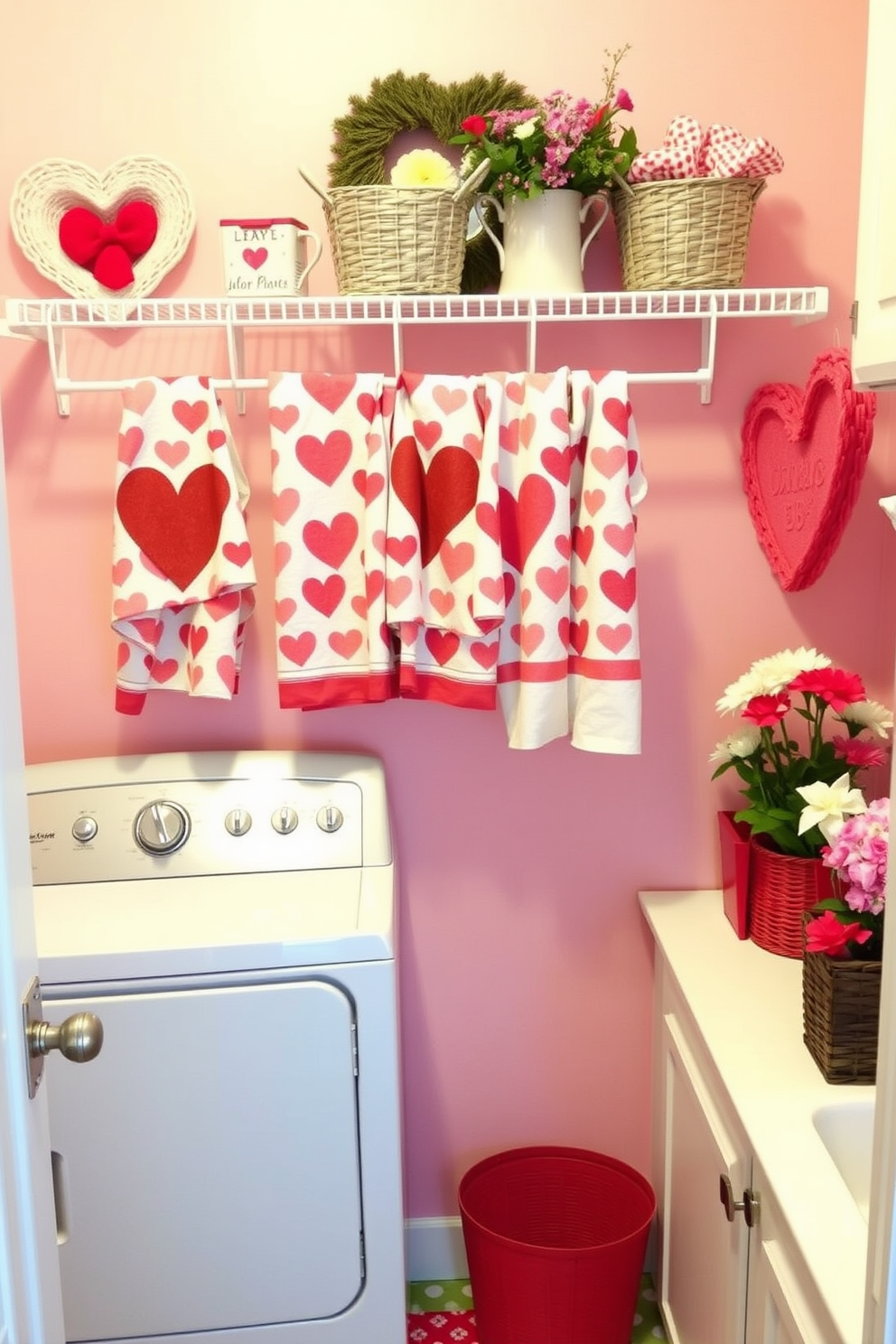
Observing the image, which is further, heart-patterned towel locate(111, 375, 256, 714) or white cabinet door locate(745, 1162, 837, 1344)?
heart-patterned towel locate(111, 375, 256, 714)

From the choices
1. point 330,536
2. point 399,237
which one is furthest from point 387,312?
point 330,536

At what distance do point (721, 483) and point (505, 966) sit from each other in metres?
0.94

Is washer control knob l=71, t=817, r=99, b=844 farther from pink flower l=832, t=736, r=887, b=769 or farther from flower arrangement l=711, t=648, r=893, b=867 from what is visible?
pink flower l=832, t=736, r=887, b=769

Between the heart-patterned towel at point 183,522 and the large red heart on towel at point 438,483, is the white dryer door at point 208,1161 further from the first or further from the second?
the large red heart on towel at point 438,483

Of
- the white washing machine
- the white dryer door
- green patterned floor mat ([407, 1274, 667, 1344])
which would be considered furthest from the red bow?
green patterned floor mat ([407, 1274, 667, 1344])

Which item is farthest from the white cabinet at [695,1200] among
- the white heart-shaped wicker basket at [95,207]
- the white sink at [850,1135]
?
the white heart-shaped wicker basket at [95,207]

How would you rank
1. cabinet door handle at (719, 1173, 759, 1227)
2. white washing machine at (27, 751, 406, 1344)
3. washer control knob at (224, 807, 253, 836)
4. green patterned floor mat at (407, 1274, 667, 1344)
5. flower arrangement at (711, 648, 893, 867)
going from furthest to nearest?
green patterned floor mat at (407, 1274, 667, 1344)
washer control knob at (224, 807, 253, 836)
flower arrangement at (711, 648, 893, 867)
white washing machine at (27, 751, 406, 1344)
cabinet door handle at (719, 1173, 759, 1227)

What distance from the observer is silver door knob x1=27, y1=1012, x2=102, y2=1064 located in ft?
3.41

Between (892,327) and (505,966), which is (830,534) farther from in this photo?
(505,966)

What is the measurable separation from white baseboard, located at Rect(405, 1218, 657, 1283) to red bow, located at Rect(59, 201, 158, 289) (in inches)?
69.0

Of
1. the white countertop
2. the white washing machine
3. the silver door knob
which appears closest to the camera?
the silver door knob

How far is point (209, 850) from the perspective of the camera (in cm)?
197

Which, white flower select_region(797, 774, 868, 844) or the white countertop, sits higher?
white flower select_region(797, 774, 868, 844)

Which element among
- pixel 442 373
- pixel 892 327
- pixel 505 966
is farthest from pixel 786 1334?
pixel 442 373
